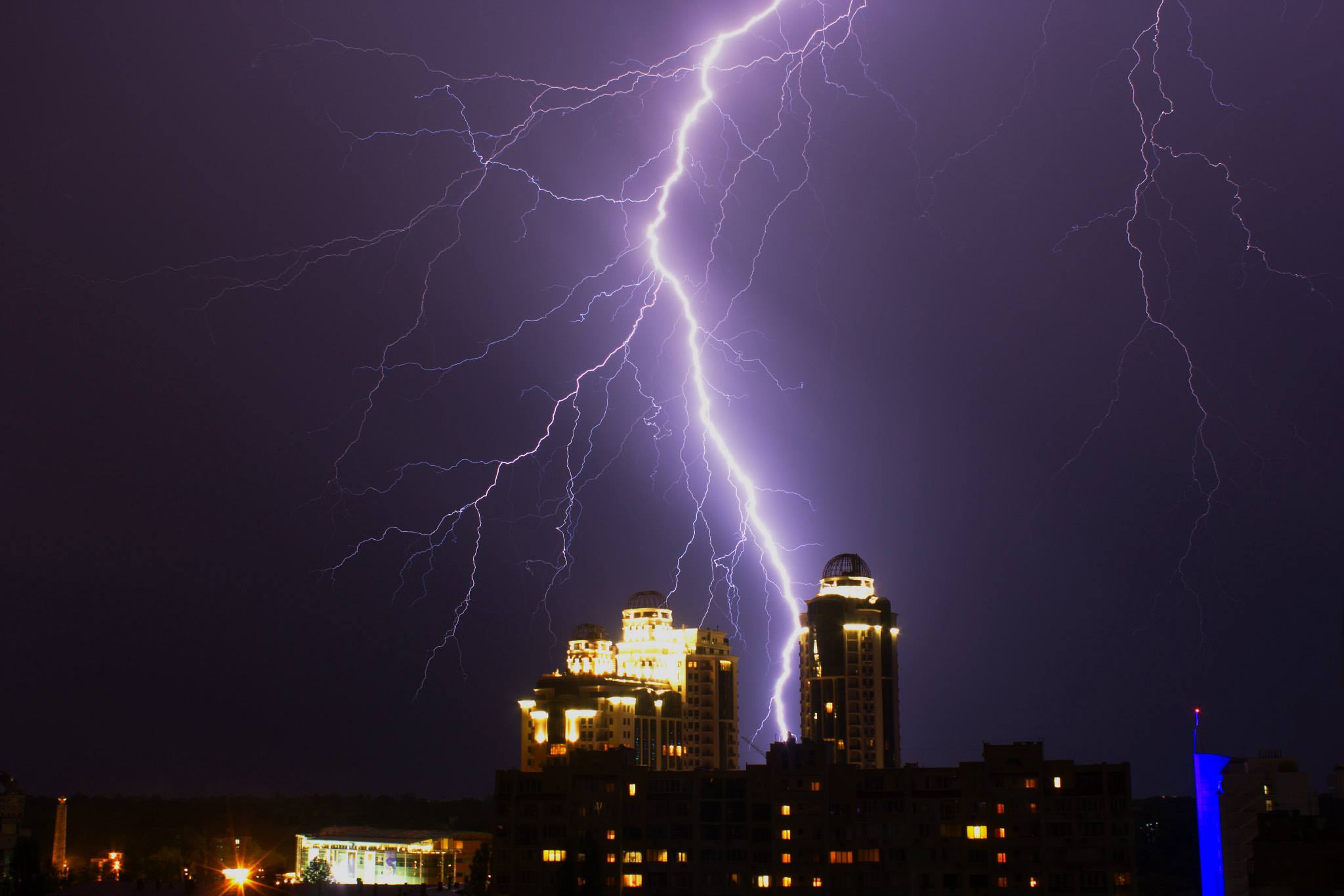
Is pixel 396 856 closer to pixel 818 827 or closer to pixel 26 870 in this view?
pixel 26 870

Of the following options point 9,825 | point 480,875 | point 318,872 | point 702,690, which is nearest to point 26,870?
point 9,825

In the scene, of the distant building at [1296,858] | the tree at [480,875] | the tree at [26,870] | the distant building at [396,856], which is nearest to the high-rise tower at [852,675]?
the distant building at [396,856]

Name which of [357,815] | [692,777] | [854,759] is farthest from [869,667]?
[357,815]

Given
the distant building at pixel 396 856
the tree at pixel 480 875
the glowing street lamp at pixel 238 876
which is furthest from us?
the distant building at pixel 396 856

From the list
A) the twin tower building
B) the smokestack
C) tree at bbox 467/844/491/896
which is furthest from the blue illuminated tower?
the smokestack

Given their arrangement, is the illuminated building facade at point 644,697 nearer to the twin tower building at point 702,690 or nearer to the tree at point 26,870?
the twin tower building at point 702,690

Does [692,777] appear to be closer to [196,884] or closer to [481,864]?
[481,864]

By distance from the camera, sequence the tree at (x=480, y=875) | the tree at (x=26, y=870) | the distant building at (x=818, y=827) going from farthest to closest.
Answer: the tree at (x=480, y=875) → the tree at (x=26, y=870) → the distant building at (x=818, y=827)
